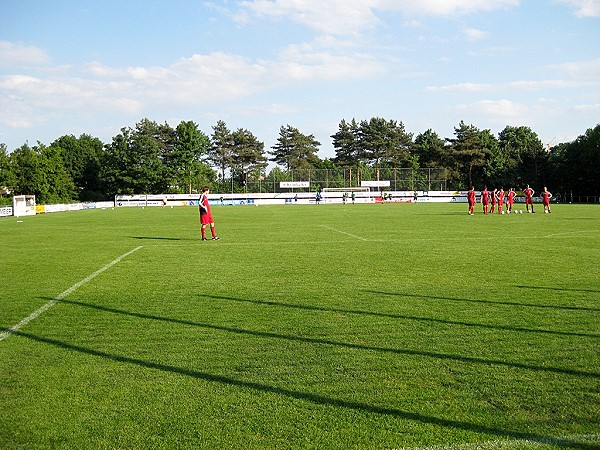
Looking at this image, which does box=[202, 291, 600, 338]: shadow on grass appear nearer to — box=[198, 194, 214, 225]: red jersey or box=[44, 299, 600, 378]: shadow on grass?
box=[44, 299, 600, 378]: shadow on grass

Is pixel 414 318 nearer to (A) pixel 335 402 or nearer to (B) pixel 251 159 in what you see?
(A) pixel 335 402

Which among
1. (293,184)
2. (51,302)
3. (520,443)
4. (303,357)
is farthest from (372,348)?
(293,184)

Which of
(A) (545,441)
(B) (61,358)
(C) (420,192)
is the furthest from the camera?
(C) (420,192)

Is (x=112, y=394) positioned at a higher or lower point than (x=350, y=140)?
lower

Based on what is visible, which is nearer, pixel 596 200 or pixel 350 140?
pixel 596 200

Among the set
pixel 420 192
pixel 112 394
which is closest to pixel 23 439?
pixel 112 394

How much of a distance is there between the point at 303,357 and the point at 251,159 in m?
96.6

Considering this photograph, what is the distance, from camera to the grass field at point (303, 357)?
417cm

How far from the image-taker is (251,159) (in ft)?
332

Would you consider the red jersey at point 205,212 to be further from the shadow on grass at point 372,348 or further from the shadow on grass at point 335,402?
the shadow on grass at point 335,402

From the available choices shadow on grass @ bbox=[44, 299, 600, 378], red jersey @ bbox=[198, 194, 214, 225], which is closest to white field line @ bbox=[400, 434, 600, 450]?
shadow on grass @ bbox=[44, 299, 600, 378]

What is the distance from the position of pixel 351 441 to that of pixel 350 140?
101 meters

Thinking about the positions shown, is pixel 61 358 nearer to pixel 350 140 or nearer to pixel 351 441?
pixel 351 441

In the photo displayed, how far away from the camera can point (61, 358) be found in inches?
237
